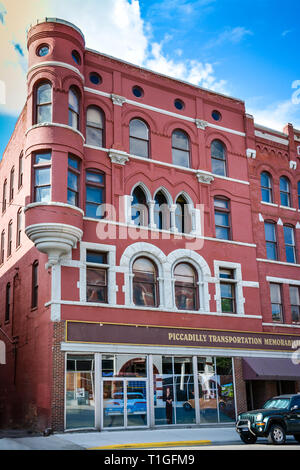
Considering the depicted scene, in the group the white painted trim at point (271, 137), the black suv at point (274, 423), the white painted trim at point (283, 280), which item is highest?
the white painted trim at point (271, 137)

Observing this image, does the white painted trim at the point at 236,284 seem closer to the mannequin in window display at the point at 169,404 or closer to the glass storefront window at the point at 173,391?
the glass storefront window at the point at 173,391

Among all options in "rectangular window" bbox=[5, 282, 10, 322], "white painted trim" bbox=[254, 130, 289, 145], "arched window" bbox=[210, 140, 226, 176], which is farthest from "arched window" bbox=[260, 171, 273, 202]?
"rectangular window" bbox=[5, 282, 10, 322]

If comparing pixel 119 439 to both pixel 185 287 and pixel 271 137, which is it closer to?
pixel 185 287

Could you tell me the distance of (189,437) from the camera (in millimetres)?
22016

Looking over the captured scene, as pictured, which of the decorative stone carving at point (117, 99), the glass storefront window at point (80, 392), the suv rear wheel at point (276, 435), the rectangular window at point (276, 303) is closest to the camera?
the suv rear wheel at point (276, 435)

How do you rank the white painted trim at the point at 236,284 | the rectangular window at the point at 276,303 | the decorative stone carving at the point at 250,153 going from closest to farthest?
the white painted trim at the point at 236,284 < the rectangular window at the point at 276,303 < the decorative stone carving at the point at 250,153

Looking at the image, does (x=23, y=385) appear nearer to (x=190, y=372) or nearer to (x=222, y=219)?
(x=190, y=372)

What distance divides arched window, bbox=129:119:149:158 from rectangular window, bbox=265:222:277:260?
28.2ft

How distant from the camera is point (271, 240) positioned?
107ft

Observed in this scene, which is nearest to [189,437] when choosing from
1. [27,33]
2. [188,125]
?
[188,125]

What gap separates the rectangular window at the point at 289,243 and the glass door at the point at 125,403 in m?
12.6

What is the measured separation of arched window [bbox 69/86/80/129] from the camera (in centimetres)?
2651

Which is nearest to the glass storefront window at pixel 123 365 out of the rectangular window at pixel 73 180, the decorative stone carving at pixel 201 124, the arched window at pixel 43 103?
the rectangular window at pixel 73 180

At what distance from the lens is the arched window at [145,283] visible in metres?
26.8
